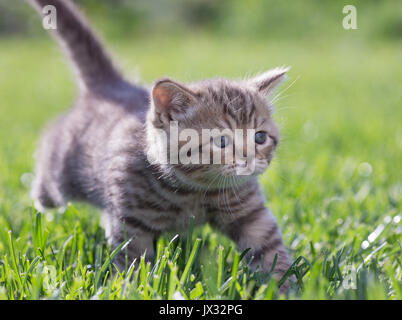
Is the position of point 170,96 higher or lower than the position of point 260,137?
higher

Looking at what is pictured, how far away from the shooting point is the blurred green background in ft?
6.89

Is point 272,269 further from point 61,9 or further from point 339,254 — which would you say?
point 61,9

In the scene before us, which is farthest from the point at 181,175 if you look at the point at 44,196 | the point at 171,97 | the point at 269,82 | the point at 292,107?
the point at 292,107

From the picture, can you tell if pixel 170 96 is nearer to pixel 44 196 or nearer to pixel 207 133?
pixel 207 133

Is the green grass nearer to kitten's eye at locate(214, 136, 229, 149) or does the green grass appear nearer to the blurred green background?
the blurred green background

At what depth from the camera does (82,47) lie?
2896 millimetres

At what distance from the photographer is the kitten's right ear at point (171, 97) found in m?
1.78

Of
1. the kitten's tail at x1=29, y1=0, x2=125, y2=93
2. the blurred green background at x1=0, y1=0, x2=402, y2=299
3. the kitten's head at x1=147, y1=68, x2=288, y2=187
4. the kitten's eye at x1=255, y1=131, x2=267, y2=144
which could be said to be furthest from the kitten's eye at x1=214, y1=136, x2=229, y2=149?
the kitten's tail at x1=29, y1=0, x2=125, y2=93

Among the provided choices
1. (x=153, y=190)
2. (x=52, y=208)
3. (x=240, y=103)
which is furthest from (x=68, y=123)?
(x=240, y=103)

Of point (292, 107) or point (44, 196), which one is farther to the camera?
point (292, 107)

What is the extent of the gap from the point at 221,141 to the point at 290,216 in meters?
0.95

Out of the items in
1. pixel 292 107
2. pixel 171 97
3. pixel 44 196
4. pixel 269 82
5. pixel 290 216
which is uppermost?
pixel 292 107

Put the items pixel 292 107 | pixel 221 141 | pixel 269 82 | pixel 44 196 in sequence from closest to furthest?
pixel 221 141, pixel 269 82, pixel 44 196, pixel 292 107

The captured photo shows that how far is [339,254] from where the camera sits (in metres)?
1.89
